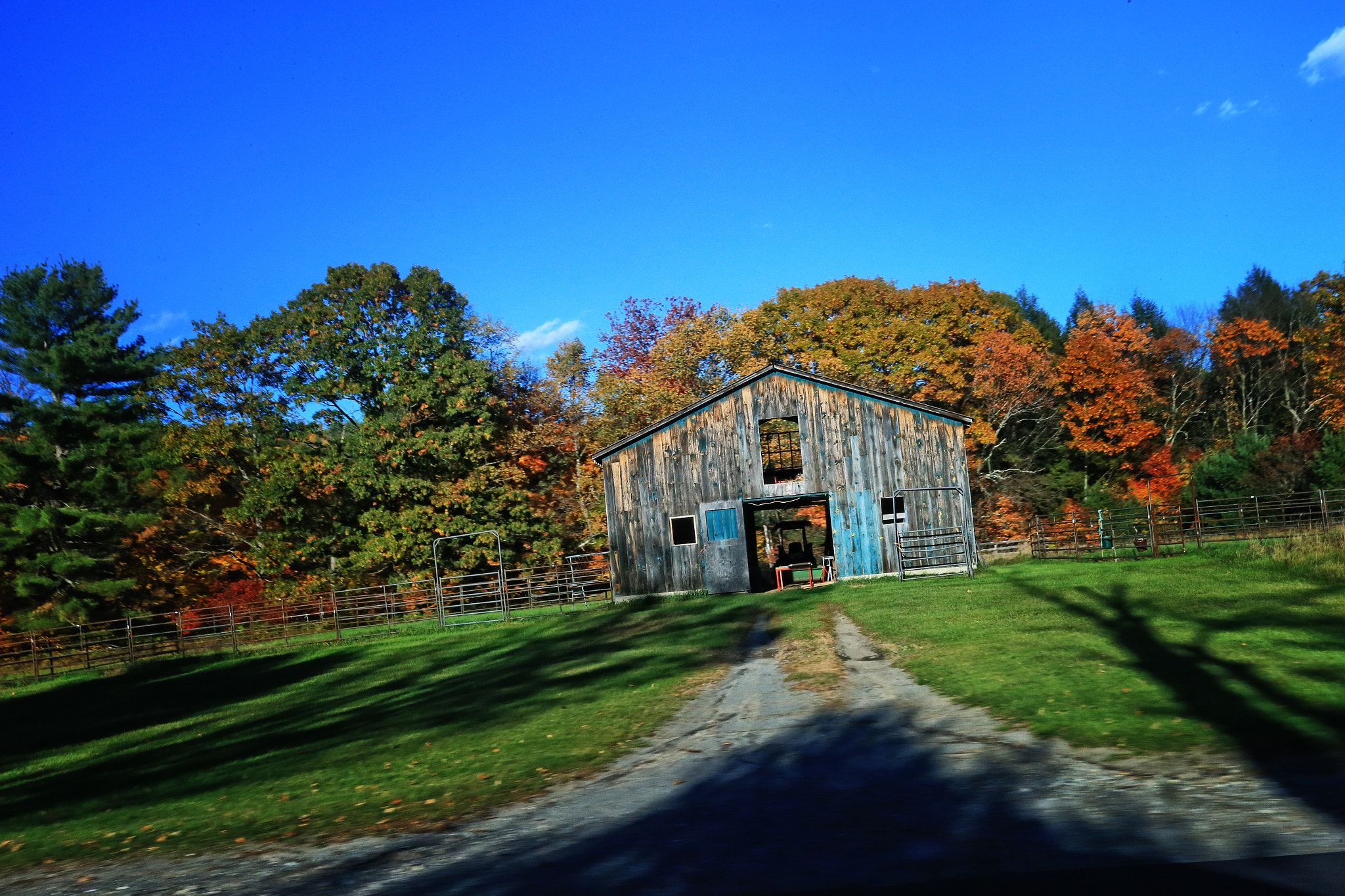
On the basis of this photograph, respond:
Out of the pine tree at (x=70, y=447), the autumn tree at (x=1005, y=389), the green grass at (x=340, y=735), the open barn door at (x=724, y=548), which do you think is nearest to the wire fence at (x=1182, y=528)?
the autumn tree at (x=1005, y=389)

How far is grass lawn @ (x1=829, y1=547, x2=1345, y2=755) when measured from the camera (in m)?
6.84

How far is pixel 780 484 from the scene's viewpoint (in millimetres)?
26547

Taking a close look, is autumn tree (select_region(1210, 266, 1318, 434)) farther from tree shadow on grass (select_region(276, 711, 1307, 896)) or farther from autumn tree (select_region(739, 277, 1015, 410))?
tree shadow on grass (select_region(276, 711, 1307, 896))

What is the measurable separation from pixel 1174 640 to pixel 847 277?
38240mm

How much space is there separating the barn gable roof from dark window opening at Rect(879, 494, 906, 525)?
2.54m

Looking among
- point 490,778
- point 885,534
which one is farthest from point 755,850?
point 885,534

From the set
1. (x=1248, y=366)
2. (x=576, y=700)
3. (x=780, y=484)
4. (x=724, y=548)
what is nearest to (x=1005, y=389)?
(x=1248, y=366)

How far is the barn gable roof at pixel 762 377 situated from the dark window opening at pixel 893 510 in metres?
2.54

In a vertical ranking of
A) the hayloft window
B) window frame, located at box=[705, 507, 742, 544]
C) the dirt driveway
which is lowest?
the dirt driveway

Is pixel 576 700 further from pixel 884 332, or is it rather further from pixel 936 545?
pixel 884 332

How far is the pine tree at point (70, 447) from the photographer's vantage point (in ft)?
106

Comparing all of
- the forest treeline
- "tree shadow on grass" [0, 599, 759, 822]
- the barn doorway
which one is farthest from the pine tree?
the barn doorway

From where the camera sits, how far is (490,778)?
7.79 metres

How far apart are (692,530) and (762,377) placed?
4.65 m
